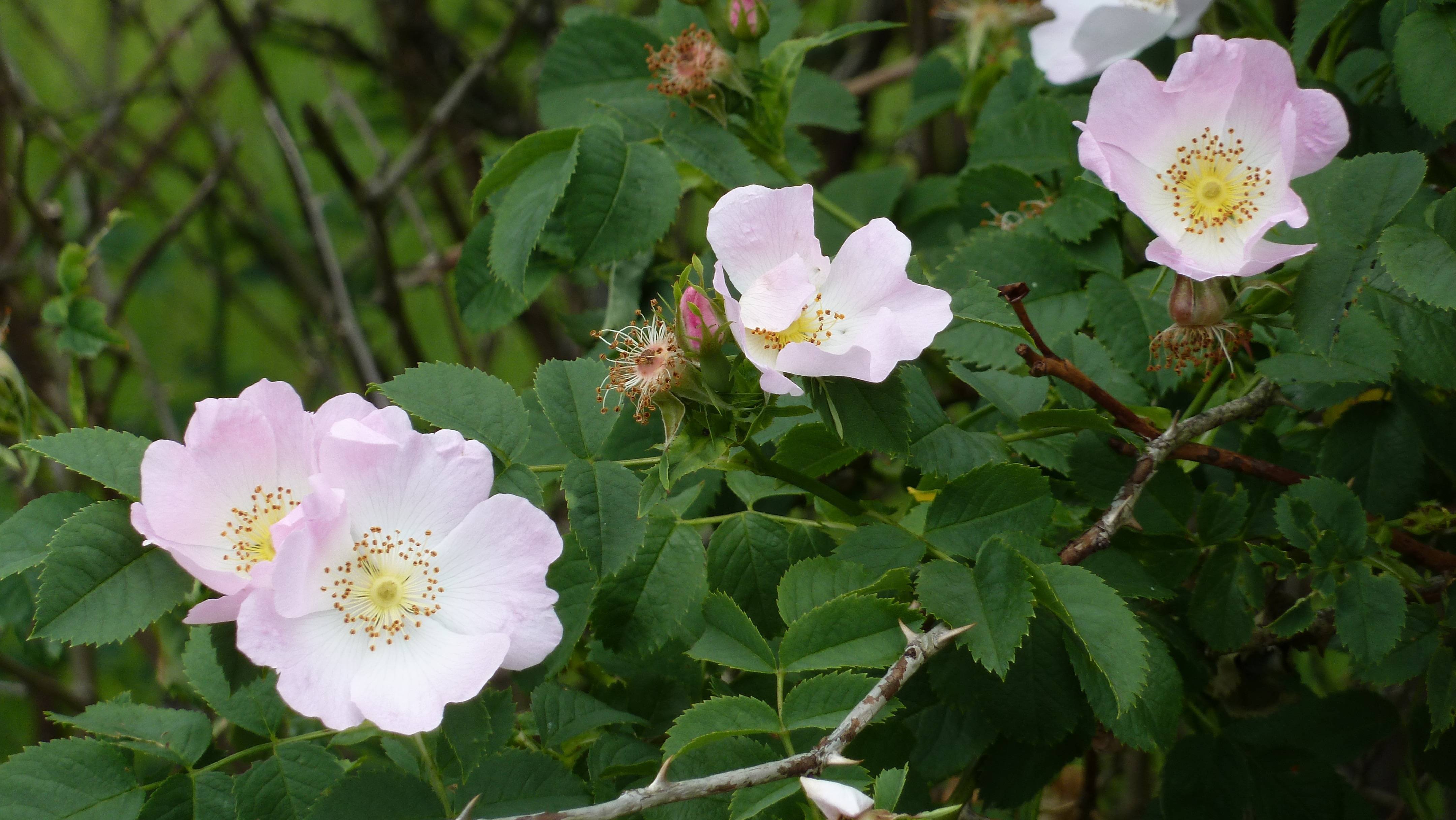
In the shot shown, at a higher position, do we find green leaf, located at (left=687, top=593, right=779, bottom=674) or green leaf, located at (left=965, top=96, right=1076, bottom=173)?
green leaf, located at (left=965, top=96, right=1076, bottom=173)

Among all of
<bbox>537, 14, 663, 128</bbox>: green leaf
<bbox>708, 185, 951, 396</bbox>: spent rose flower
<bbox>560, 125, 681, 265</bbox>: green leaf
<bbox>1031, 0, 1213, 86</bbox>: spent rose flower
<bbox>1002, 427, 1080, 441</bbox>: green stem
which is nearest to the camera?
<bbox>708, 185, 951, 396</bbox>: spent rose flower

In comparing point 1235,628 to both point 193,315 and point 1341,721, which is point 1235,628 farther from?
point 193,315

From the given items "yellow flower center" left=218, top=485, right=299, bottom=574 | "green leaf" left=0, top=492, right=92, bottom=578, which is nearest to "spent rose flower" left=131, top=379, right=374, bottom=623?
"yellow flower center" left=218, top=485, right=299, bottom=574

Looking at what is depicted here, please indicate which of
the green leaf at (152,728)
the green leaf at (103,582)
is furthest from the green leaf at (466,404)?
the green leaf at (152,728)

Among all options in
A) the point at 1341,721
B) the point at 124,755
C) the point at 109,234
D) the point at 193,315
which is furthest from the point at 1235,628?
the point at 193,315

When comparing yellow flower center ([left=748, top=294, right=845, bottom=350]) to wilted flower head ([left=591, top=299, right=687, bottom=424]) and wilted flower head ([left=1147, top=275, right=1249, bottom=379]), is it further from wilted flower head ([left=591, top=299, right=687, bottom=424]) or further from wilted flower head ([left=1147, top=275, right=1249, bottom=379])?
wilted flower head ([left=1147, top=275, right=1249, bottom=379])

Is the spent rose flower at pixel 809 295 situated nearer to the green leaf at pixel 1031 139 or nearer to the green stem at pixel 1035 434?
the green stem at pixel 1035 434

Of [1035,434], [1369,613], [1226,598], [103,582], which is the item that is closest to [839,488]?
[1035,434]
